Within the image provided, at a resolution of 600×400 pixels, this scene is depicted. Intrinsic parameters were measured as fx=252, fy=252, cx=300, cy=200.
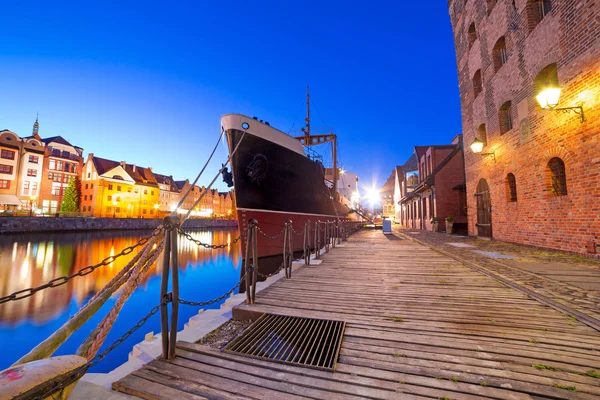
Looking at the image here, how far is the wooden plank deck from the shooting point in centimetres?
182

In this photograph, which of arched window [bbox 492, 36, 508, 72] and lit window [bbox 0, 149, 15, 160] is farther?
lit window [bbox 0, 149, 15, 160]

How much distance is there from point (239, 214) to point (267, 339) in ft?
26.8

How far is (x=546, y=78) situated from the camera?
7684 millimetres

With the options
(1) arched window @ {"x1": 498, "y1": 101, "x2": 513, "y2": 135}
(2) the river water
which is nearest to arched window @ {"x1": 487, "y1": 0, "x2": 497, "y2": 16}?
(1) arched window @ {"x1": 498, "y1": 101, "x2": 513, "y2": 135}

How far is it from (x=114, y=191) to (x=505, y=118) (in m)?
50.4

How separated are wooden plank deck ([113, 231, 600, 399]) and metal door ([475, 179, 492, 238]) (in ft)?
28.5

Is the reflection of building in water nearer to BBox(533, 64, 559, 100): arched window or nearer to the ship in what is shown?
the ship

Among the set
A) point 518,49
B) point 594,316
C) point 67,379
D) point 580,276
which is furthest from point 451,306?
point 518,49

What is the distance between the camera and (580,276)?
4465 mm

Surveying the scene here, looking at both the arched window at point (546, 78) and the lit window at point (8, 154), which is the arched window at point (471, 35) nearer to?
the arched window at point (546, 78)

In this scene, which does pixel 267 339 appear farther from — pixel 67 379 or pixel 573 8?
pixel 573 8

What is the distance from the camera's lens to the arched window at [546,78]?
738 centimetres

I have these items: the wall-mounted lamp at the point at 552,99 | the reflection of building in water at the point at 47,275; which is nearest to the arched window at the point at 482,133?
the wall-mounted lamp at the point at 552,99

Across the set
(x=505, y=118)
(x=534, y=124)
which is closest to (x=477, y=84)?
(x=505, y=118)
